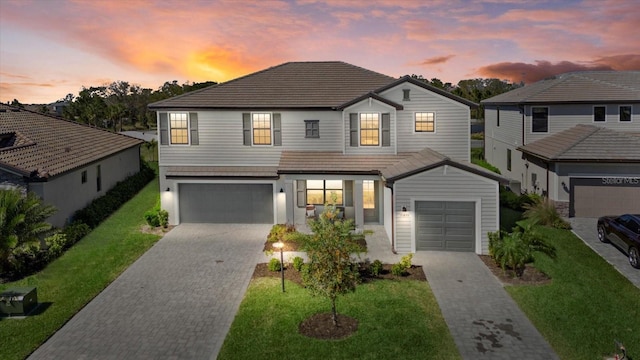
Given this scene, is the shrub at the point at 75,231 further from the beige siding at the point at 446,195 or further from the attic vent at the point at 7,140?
the beige siding at the point at 446,195

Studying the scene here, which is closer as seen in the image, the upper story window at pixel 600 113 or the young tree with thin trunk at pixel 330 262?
the young tree with thin trunk at pixel 330 262

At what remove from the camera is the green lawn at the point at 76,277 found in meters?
13.2

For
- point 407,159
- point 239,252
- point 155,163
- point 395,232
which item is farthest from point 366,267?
point 155,163

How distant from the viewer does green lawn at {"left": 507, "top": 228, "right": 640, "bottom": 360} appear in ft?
40.5

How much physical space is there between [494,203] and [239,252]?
10583 mm

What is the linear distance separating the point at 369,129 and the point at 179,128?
9871 millimetres

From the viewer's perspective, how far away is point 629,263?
18.4 meters

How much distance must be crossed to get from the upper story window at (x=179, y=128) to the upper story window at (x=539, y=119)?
20174mm

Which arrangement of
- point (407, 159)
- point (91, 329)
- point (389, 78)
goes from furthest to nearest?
point (389, 78) < point (407, 159) < point (91, 329)

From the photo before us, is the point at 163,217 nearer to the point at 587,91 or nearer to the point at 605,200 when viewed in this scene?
the point at 605,200

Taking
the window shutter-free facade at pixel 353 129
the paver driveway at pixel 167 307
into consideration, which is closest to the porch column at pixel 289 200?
the paver driveway at pixel 167 307

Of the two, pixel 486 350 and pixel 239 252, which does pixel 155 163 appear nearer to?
pixel 239 252

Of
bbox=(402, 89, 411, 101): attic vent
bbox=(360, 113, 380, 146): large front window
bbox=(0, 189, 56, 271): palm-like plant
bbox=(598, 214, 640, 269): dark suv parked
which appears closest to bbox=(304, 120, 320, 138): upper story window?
bbox=(360, 113, 380, 146): large front window

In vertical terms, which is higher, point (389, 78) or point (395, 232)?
point (389, 78)
